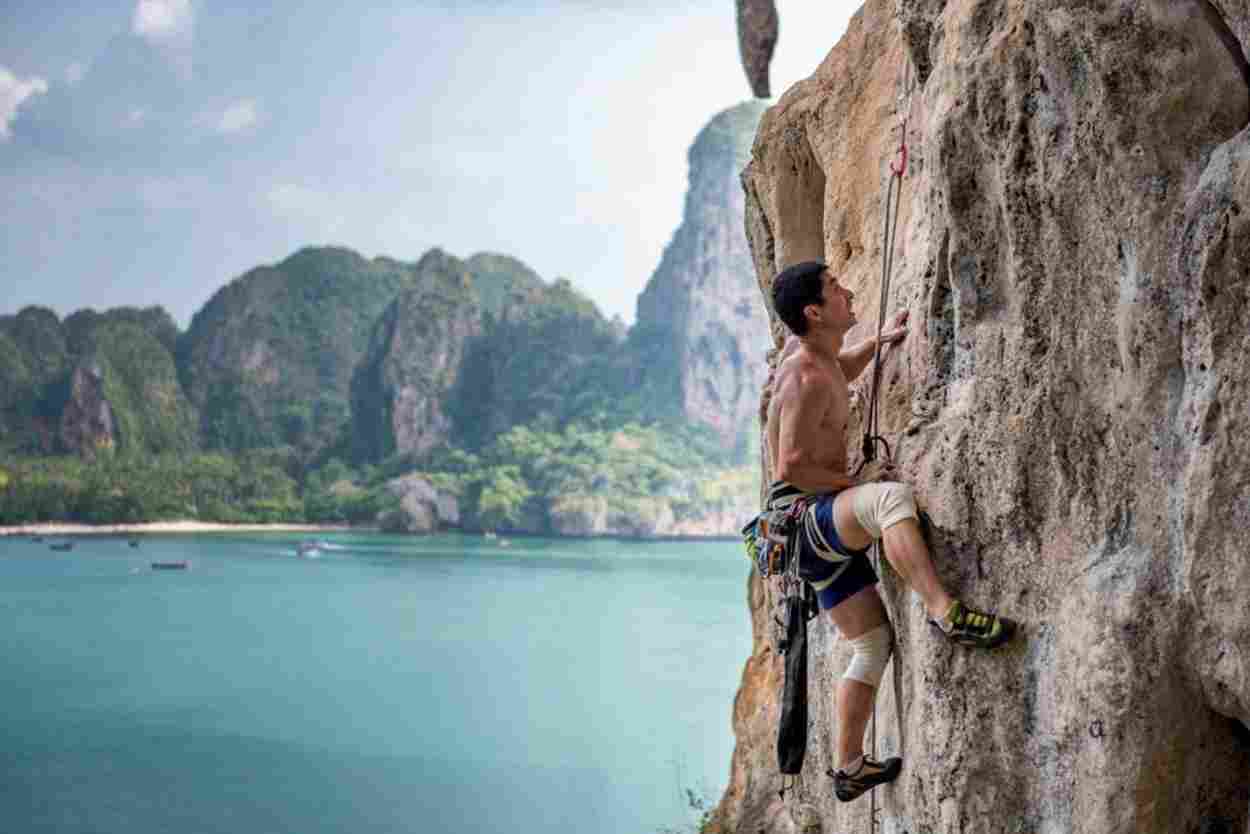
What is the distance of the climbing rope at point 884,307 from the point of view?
460 cm

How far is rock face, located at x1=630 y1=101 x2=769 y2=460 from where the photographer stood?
117750mm

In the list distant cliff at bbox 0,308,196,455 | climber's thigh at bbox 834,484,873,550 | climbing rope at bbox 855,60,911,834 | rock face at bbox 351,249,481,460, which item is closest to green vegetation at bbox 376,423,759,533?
rock face at bbox 351,249,481,460

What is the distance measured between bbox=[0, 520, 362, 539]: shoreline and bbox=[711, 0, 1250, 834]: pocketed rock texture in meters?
94.3

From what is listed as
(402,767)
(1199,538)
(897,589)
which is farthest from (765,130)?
(402,767)

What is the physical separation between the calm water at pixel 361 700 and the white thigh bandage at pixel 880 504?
15.0 meters

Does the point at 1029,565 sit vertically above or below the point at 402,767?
above

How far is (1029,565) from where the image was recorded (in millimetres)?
3967

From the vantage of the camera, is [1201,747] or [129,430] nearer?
[1201,747]

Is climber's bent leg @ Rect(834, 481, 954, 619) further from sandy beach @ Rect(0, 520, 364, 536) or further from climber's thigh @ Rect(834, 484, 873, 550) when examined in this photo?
sandy beach @ Rect(0, 520, 364, 536)

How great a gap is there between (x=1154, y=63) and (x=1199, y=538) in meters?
1.24

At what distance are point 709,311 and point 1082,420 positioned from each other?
388 ft

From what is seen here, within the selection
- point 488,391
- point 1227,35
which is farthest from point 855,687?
point 488,391

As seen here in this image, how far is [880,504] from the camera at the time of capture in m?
4.23

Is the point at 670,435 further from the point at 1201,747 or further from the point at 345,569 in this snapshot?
the point at 1201,747
